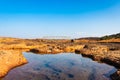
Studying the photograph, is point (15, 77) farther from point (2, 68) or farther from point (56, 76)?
point (56, 76)

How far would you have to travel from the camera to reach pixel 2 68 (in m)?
20.4

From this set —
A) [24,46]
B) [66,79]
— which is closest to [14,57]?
[66,79]

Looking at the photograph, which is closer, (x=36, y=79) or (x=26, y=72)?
(x=36, y=79)

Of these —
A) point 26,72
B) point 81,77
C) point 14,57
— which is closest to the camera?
point 81,77

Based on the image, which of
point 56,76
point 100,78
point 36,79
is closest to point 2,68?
point 36,79

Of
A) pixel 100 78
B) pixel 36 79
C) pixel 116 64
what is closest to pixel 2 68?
pixel 36 79

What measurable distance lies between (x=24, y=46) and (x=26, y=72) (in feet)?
94.5

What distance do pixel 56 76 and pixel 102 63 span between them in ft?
34.6

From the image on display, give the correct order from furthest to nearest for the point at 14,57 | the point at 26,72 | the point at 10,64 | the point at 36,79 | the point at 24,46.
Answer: the point at 24,46
the point at 14,57
the point at 10,64
the point at 26,72
the point at 36,79

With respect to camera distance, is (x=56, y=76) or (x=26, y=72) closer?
(x=56, y=76)

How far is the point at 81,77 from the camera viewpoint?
19.7 meters

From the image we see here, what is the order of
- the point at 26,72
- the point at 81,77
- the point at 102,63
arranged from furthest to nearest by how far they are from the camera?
the point at 102,63 → the point at 26,72 → the point at 81,77

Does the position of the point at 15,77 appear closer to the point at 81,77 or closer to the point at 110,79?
the point at 81,77

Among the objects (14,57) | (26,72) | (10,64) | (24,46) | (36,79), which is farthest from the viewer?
(24,46)
